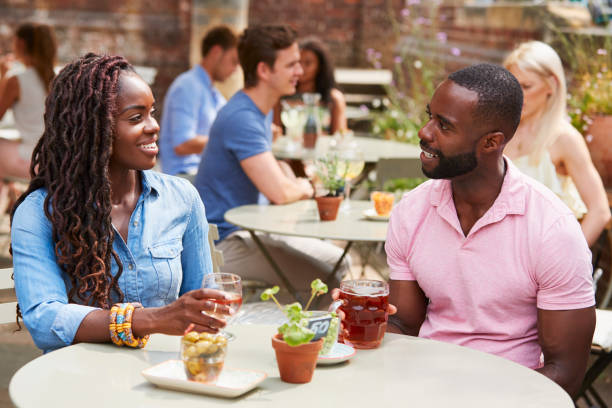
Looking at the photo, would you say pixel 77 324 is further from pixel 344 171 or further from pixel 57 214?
pixel 344 171

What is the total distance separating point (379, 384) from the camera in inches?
75.3

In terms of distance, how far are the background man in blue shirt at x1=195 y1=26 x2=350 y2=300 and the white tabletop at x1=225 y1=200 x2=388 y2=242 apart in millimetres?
102

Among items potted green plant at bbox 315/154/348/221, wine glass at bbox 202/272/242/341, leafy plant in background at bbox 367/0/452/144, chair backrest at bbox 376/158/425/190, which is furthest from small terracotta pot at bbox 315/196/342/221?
leafy plant in background at bbox 367/0/452/144

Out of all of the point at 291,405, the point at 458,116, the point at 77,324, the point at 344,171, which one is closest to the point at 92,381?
the point at 77,324

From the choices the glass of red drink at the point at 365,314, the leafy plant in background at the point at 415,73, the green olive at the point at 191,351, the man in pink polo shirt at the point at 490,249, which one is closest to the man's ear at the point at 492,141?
the man in pink polo shirt at the point at 490,249

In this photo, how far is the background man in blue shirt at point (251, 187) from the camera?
4289 millimetres

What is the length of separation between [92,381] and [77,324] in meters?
0.28

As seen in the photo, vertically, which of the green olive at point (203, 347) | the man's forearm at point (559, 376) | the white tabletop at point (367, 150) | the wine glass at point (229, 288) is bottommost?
the white tabletop at point (367, 150)

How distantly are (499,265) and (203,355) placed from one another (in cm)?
94

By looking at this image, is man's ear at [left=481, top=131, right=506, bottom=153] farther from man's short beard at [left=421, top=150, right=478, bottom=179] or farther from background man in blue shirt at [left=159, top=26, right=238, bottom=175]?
background man in blue shirt at [left=159, top=26, right=238, bottom=175]

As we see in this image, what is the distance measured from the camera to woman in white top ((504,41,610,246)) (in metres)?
4.04

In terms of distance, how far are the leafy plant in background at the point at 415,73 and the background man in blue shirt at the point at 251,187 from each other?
3091mm

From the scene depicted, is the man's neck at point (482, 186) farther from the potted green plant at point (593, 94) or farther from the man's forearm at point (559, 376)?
the potted green plant at point (593, 94)

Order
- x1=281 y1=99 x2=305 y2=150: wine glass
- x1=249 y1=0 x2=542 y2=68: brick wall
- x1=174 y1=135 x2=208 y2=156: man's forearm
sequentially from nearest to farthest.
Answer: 1. x1=174 y1=135 x2=208 y2=156: man's forearm
2. x1=281 y1=99 x2=305 y2=150: wine glass
3. x1=249 y1=0 x2=542 y2=68: brick wall
